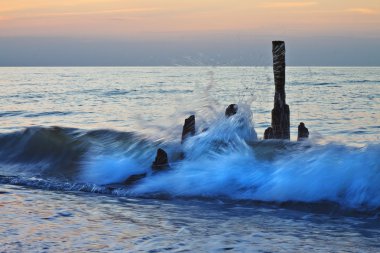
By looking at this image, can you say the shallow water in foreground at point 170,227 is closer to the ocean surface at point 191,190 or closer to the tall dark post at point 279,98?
the ocean surface at point 191,190

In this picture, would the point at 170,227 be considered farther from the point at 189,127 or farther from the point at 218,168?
the point at 189,127

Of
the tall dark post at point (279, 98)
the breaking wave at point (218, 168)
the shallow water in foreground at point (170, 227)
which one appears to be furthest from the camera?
the tall dark post at point (279, 98)

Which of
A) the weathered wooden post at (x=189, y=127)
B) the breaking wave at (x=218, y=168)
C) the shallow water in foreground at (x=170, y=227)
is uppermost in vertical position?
the weathered wooden post at (x=189, y=127)

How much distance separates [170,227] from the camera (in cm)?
845

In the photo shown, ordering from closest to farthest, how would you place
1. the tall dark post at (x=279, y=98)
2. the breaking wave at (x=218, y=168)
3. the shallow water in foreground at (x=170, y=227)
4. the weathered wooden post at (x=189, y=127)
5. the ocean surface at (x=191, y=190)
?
1. the shallow water in foreground at (x=170, y=227)
2. the ocean surface at (x=191, y=190)
3. the breaking wave at (x=218, y=168)
4. the tall dark post at (x=279, y=98)
5. the weathered wooden post at (x=189, y=127)

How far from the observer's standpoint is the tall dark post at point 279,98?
13.3 m

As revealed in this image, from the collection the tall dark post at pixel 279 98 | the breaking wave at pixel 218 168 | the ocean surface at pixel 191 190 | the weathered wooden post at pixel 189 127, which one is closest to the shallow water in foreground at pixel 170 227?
the ocean surface at pixel 191 190

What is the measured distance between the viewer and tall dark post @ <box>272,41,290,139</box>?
43.7 ft

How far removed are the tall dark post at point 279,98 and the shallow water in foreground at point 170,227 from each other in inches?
143

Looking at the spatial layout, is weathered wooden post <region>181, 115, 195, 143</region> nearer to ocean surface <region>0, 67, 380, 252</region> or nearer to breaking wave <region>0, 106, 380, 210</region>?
breaking wave <region>0, 106, 380, 210</region>

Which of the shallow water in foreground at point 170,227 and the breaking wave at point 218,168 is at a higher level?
the breaking wave at point 218,168

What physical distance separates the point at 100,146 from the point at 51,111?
17921 millimetres

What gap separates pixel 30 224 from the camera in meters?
8.51

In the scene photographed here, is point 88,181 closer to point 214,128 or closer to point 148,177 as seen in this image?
point 148,177
